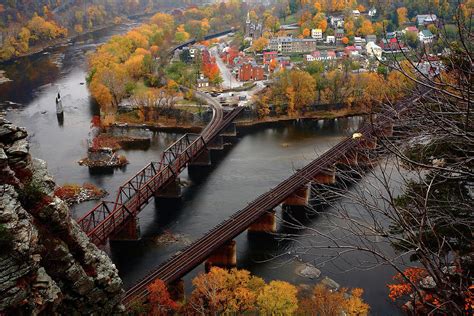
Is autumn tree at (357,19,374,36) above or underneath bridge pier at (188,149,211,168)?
above

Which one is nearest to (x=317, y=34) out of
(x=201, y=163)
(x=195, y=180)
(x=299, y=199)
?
(x=201, y=163)

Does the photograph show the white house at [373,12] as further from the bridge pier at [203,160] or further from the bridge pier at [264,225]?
the bridge pier at [264,225]

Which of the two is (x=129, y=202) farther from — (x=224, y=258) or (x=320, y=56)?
(x=320, y=56)

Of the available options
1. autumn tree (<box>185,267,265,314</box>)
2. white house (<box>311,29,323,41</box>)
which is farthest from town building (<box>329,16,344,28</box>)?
autumn tree (<box>185,267,265,314</box>)

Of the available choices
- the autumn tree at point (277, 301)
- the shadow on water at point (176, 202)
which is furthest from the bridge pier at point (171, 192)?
the autumn tree at point (277, 301)

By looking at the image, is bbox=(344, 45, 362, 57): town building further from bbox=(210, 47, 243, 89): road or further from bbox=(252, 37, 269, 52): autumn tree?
bbox=(210, 47, 243, 89): road

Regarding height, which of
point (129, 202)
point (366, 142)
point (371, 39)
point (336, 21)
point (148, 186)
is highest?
point (336, 21)
